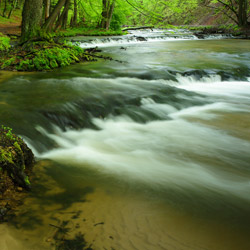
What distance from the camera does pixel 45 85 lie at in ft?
18.5

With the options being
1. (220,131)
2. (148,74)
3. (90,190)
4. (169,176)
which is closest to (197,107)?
(220,131)

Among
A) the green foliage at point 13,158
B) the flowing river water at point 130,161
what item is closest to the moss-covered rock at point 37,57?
the flowing river water at point 130,161

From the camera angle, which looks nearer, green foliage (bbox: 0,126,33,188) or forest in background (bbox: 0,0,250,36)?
green foliage (bbox: 0,126,33,188)

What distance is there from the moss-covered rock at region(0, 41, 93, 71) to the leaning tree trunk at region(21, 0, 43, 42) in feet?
1.71

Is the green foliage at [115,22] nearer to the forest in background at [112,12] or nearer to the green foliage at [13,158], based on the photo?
the forest in background at [112,12]

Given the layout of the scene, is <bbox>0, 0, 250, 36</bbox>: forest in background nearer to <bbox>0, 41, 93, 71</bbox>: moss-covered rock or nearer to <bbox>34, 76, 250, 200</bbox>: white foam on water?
<bbox>0, 41, 93, 71</bbox>: moss-covered rock

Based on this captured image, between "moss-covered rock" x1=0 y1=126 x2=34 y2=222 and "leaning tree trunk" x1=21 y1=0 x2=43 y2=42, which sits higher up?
"leaning tree trunk" x1=21 y1=0 x2=43 y2=42

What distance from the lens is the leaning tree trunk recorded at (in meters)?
8.25

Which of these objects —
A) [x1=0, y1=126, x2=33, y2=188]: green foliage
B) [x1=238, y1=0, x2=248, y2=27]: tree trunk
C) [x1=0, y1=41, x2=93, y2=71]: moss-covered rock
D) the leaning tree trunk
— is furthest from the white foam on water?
[x1=238, y1=0, x2=248, y2=27]: tree trunk

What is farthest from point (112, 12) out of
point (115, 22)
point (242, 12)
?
point (242, 12)

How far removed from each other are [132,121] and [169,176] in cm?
195

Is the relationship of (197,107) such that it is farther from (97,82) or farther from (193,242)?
(193,242)

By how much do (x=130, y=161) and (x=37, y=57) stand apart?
221 inches

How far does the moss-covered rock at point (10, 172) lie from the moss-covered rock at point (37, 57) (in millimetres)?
5512
